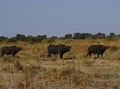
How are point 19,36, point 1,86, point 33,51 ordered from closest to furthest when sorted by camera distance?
point 1,86 → point 33,51 → point 19,36

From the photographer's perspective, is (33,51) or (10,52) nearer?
(10,52)

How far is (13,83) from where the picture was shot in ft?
33.9

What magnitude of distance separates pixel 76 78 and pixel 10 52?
23.3 meters

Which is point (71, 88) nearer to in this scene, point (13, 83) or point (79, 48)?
point (13, 83)

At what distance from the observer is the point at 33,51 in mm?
40656

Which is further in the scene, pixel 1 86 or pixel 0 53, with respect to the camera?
pixel 0 53

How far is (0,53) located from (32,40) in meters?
25.7

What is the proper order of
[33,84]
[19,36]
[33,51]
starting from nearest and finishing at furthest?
1. [33,84]
2. [33,51]
3. [19,36]

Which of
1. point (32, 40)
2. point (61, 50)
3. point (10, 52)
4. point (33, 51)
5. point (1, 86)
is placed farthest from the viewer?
point (32, 40)

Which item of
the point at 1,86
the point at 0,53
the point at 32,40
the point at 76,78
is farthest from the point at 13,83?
the point at 32,40

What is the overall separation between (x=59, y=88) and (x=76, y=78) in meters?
1.15

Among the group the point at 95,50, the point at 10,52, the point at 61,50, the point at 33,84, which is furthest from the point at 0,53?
the point at 33,84

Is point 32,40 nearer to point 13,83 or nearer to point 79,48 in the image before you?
point 79,48

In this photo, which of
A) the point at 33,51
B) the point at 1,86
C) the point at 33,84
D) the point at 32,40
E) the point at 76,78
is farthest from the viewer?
the point at 32,40
